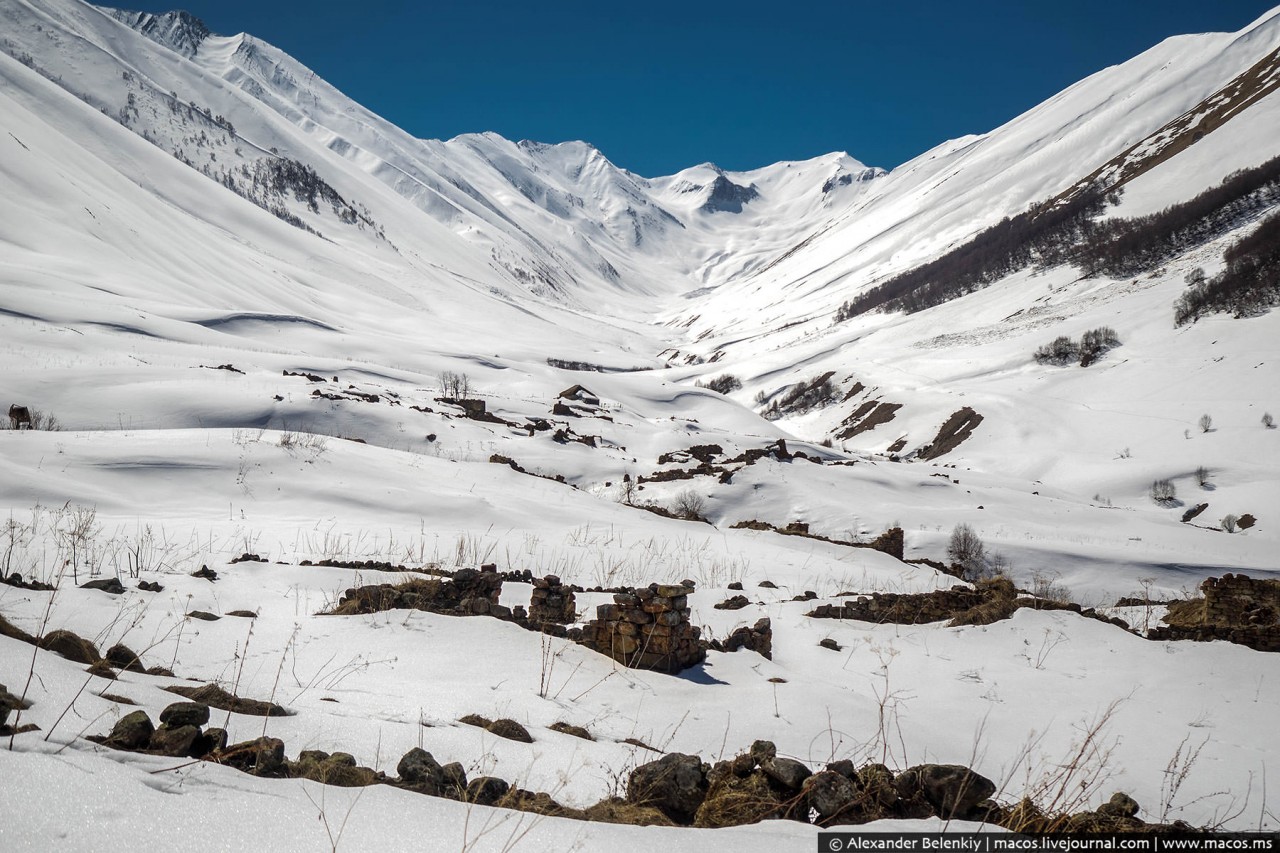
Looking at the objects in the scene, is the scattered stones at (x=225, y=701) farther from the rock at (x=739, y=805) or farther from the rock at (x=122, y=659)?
the rock at (x=739, y=805)

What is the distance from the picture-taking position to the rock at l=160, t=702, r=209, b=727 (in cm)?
239

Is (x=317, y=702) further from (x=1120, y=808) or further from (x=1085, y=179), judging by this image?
(x=1085, y=179)

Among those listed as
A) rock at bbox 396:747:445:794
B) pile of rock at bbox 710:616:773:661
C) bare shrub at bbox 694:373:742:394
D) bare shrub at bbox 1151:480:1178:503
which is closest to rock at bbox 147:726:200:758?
rock at bbox 396:747:445:794

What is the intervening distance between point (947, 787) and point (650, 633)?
2519 millimetres

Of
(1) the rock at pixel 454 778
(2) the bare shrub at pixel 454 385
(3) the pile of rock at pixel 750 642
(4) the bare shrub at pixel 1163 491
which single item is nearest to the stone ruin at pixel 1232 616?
(3) the pile of rock at pixel 750 642

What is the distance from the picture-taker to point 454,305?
84.8m

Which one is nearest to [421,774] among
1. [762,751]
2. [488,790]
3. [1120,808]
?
[488,790]

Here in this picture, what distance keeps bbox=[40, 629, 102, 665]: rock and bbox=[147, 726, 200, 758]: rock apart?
1109 mm

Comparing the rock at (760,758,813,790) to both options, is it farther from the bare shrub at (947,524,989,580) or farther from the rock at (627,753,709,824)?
the bare shrub at (947,524,989,580)

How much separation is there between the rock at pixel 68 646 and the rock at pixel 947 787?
3.58 m

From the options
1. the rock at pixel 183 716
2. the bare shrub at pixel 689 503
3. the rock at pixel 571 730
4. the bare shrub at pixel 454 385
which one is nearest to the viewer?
the rock at pixel 183 716

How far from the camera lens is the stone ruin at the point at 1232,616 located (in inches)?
234

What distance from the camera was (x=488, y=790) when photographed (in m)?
2.51

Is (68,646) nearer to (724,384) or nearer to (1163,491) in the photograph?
(1163,491)
